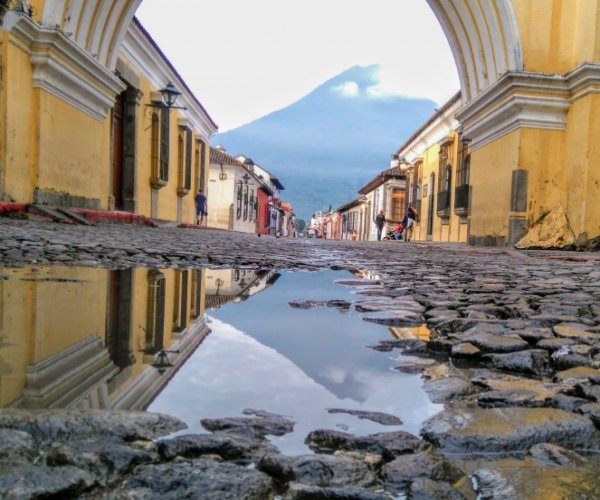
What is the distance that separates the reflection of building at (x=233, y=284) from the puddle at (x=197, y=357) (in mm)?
28

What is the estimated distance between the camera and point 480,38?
882 cm

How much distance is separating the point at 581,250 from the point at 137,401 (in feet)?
25.8

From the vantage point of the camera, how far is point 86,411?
2.32 feet

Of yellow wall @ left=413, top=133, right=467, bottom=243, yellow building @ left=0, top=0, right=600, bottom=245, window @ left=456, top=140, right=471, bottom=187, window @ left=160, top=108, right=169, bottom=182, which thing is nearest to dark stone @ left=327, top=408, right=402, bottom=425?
yellow building @ left=0, top=0, right=600, bottom=245

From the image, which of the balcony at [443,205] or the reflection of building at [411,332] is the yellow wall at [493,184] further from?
the reflection of building at [411,332]

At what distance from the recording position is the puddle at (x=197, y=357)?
79 centimetres

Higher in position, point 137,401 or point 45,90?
point 45,90

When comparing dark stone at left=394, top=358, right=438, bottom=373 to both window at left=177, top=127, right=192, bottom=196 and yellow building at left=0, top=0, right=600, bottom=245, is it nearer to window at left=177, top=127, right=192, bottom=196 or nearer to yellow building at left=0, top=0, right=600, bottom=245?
yellow building at left=0, top=0, right=600, bottom=245

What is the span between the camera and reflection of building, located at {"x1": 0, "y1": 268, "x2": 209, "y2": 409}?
2.66 feet

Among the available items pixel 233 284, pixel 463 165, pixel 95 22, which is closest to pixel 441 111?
pixel 463 165

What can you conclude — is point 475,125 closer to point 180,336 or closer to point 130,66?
point 130,66

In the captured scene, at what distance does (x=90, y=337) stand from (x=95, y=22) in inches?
335

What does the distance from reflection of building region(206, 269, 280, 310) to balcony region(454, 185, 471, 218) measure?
446 inches

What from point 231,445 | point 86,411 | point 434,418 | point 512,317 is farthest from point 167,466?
point 512,317
